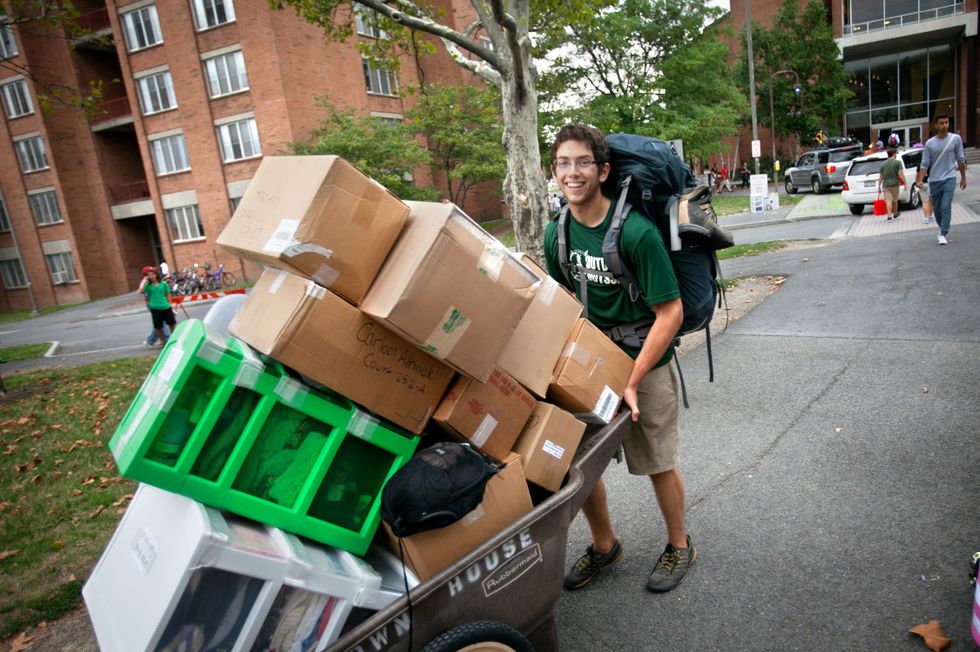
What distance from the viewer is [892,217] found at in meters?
13.4

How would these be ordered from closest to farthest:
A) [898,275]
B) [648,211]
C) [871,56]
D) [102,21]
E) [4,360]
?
[648,211] < [898,275] < [4,360] < [102,21] < [871,56]

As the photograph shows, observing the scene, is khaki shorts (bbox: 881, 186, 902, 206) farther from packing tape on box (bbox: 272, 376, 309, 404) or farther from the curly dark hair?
packing tape on box (bbox: 272, 376, 309, 404)

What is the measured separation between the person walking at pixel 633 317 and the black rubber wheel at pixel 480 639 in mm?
1071

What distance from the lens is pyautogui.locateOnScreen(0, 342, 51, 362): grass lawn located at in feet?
44.0

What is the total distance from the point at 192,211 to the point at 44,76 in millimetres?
9461

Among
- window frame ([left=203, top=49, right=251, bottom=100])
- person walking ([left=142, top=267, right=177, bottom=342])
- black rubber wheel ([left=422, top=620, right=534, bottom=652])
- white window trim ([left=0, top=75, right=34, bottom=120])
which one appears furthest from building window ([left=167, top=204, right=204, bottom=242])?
black rubber wheel ([left=422, top=620, right=534, bottom=652])

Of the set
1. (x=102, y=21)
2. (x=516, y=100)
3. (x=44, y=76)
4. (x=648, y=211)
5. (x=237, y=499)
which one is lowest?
(x=237, y=499)

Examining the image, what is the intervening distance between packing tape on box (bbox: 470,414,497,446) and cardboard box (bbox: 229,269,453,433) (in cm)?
19

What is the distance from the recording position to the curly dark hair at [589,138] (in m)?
2.54

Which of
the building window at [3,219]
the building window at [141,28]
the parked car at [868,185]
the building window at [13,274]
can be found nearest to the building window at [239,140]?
the building window at [141,28]

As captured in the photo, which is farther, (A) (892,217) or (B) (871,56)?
(B) (871,56)

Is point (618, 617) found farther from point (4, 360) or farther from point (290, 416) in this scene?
point (4, 360)

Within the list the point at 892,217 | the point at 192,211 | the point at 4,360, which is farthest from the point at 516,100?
the point at 192,211

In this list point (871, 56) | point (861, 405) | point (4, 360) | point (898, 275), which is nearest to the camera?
point (861, 405)
